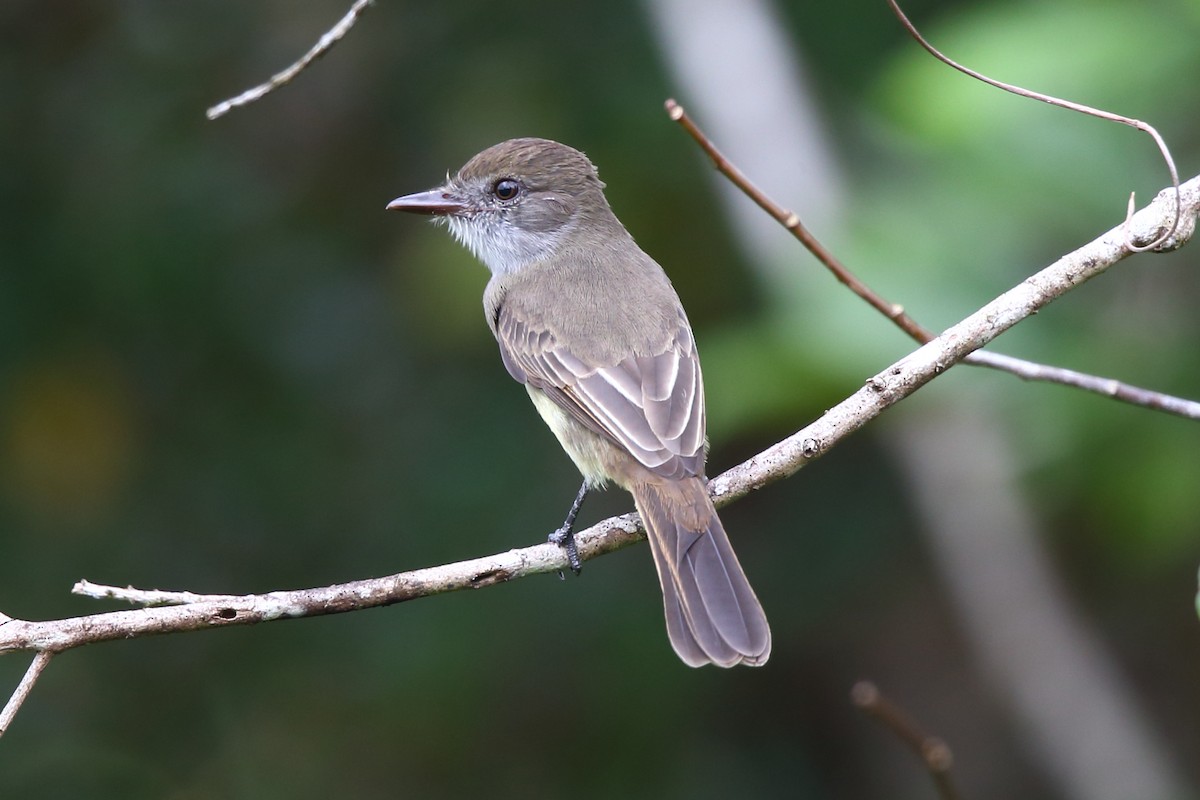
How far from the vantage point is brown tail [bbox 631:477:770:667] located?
3416 millimetres

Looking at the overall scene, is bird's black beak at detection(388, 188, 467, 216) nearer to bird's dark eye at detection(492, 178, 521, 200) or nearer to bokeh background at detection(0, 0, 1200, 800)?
bird's dark eye at detection(492, 178, 521, 200)

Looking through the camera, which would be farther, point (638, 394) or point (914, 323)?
point (638, 394)

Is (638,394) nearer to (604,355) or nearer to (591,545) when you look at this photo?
(604,355)

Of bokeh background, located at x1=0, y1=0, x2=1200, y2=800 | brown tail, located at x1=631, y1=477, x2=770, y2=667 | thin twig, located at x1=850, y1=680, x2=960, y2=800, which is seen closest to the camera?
thin twig, located at x1=850, y1=680, x2=960, y2=800

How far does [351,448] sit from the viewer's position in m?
6.22

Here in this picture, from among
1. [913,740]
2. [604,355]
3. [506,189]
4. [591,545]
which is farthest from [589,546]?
[506,189]

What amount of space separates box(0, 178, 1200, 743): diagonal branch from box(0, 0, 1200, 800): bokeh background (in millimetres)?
1510

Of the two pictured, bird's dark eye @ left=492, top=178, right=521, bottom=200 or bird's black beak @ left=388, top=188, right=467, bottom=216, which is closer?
bird's black beak @ left=388, top=188, right=467, bottom=216

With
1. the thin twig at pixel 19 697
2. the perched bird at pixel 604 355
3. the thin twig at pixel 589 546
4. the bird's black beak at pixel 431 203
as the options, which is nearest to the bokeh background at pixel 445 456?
Answer: the perched bird at pixel 604 355

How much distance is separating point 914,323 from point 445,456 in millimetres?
2777

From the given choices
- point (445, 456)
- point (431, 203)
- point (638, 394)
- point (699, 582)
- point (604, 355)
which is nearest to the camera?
point (699, 582)

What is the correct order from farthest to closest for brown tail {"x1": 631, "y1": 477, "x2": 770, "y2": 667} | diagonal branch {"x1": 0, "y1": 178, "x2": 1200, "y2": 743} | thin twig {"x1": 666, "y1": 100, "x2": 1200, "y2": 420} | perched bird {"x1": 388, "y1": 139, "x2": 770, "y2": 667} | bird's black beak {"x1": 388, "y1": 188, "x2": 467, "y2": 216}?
bird's black beak {"x1": 388, "y1": 188, "x2": 467, "y2": 216} → perched bird {"x1": 388, "y1": 139, "x2": 770, "y2": 667} → brown tail {"x1": 631, "y1": 477, "x2": 770, "y2": 667} → thin twig {"x1": 666, "y1": 100, "x2": 1200, "y2": 420} → diagonal branch {"x1": 0, "y1": 178, "x2": 1200, "y2": 743}

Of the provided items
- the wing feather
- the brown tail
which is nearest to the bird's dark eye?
the wing feather

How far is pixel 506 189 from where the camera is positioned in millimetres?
5172
